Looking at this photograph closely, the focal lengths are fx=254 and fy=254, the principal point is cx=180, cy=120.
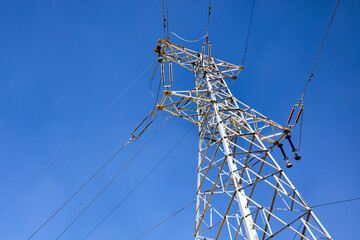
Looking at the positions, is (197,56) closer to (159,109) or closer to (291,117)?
(159,109)

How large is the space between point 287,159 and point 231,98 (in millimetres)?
3291

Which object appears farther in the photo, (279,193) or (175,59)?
(175,59)

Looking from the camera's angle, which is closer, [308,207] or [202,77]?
[308,207]

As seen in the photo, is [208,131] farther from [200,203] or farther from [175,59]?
[175,59]

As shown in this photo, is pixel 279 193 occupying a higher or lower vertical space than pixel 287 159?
lower

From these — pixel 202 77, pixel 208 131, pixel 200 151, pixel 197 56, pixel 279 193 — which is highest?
pixel 197 56

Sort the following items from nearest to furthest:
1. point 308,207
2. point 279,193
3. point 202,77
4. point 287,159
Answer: point 308,207
point 279,193
point 287,159
point 202,77

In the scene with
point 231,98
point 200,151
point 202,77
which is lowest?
point 200,151

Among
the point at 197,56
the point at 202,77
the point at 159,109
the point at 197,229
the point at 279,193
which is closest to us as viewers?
the point at 279,193

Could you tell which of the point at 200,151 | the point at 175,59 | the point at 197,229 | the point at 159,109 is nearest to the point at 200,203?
the point at 197,229

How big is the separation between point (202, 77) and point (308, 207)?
24.7 feet

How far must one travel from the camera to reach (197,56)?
1360 centimetres

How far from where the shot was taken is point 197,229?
28.0ft

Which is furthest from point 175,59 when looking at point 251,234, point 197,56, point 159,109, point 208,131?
point 251,234
